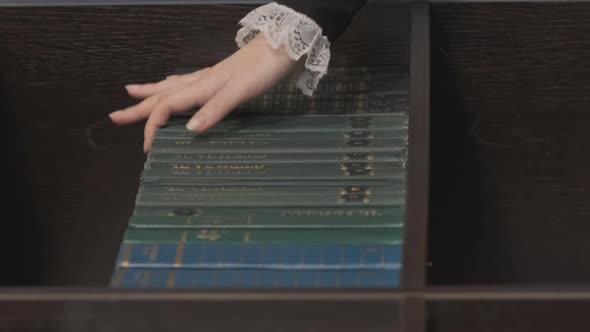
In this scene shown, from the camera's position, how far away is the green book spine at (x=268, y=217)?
994 millimetres

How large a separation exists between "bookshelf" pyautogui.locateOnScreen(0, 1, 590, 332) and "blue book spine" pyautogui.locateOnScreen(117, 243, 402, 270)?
0.34 meters

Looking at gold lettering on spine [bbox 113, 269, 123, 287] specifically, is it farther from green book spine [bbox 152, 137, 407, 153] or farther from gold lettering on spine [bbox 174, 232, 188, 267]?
green book spine [bbox 152, 137, 407, 153]

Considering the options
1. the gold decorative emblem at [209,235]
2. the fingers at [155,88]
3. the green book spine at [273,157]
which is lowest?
the gold decorative emblem at [209,235]

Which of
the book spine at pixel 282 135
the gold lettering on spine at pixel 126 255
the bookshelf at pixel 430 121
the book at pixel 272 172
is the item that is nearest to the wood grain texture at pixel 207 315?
the gold lettering on spine at pixel 126 255

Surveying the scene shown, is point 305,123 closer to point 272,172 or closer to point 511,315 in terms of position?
point 272,172

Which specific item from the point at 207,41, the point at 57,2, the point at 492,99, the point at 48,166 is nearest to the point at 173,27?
the point at 207,41

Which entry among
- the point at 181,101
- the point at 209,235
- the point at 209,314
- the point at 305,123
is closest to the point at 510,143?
the point at 305,123

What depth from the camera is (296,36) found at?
3.89 ft

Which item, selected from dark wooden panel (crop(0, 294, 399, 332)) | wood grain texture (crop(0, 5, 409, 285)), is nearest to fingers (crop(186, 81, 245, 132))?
wood grain texture (crop(0, 5, 409, 285))

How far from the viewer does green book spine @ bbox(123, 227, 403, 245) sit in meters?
0.96

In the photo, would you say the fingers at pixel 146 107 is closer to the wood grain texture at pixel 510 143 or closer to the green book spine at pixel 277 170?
the green book spine at pixel 277 170

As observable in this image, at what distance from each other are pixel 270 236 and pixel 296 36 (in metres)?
0.29

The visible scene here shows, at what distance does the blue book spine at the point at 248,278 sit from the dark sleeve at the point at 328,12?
1.23 ft

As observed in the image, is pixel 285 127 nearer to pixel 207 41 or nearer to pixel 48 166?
pixel 207 41
